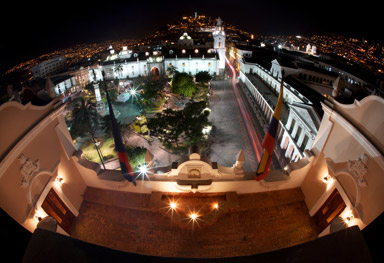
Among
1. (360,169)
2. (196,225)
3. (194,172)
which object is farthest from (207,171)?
(360,169)

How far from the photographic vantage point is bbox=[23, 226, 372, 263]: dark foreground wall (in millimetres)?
3555

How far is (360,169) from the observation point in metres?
7.84

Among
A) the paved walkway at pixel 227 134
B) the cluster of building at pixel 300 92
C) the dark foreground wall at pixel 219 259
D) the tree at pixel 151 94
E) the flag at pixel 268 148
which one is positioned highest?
the dark foreground wall at pixel 219 259

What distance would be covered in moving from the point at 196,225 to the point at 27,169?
26.7 feet

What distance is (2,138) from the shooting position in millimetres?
7211

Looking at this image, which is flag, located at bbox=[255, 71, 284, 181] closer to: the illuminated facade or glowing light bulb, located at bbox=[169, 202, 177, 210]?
the illuminated facade

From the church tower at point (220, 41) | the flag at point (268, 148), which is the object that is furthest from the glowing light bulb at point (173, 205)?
the church tower at point (220, 41)

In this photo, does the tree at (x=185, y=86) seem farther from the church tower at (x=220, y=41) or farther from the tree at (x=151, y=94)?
the church tower at (x=220, y=41)

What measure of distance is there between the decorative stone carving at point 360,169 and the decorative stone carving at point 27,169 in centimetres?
1301

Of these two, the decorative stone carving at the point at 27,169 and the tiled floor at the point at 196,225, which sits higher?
the decorative stone carving at the point at 27,169

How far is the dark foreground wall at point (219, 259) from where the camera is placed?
140 inches

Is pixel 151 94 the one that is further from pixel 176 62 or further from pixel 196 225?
pixel 196 225

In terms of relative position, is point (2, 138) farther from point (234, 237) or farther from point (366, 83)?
point (366, 83)

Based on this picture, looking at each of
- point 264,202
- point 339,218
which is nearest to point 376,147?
point 339,218
